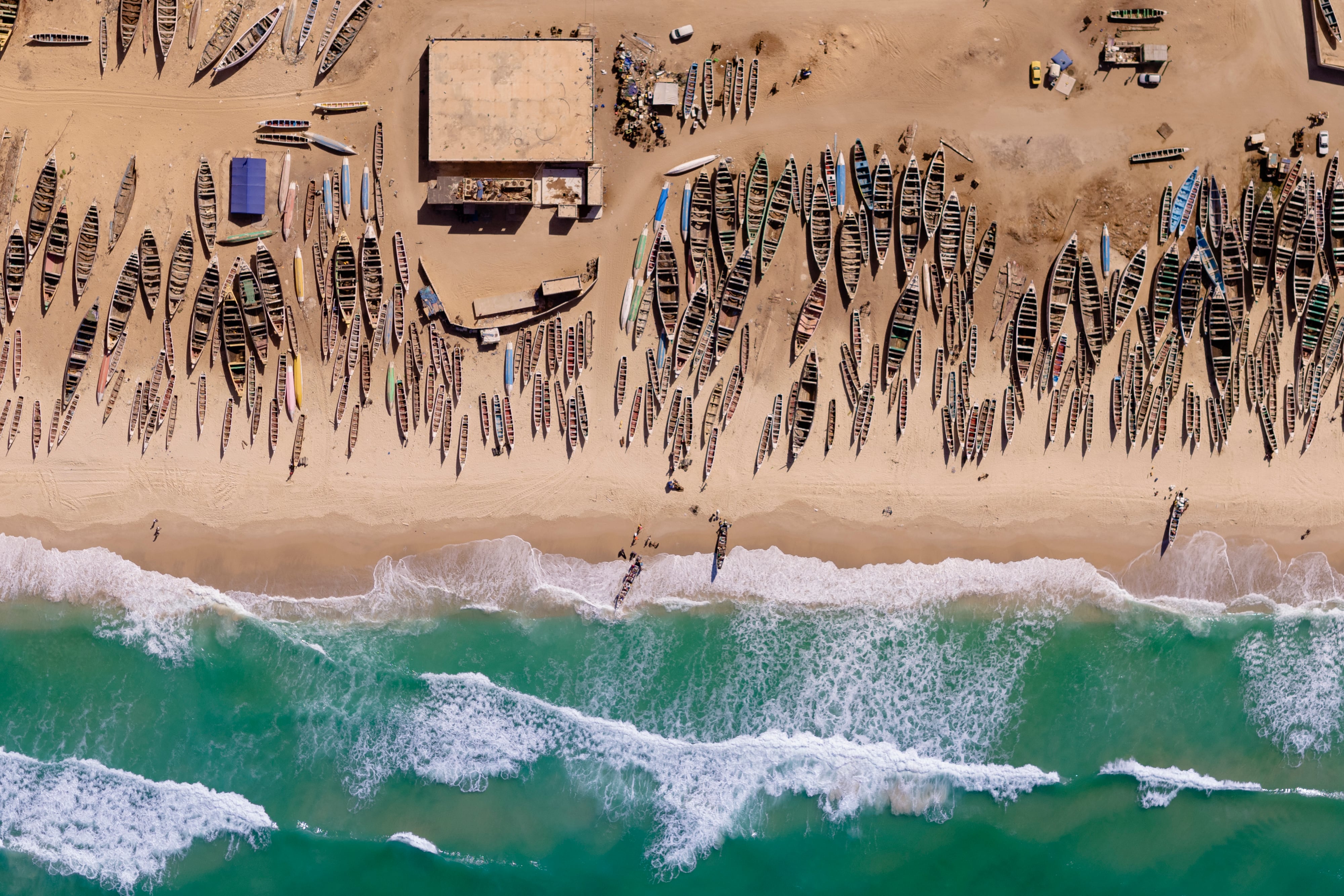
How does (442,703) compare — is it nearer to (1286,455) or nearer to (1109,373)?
(1109,373)

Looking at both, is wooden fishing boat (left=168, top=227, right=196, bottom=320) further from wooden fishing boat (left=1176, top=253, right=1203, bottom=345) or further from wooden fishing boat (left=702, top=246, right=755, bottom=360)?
wooden fishing boat (left=1176, top=253, right=1203, bottom=345)

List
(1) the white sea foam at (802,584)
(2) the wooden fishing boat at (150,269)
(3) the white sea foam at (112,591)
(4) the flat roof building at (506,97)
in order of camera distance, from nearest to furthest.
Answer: (4) the flat roof building at (506,97) < (2) the wooden fishing boat at (150,269) < (3) the white sea foam at (112,591) < (1) the white sea foam at (802,584)

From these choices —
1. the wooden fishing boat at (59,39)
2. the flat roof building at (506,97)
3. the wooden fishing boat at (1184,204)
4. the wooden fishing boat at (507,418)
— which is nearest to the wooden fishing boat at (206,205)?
the wooden fishing boat at (59,39)

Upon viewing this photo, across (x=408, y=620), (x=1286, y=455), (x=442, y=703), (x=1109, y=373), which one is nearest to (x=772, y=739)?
(x=442, y=703)

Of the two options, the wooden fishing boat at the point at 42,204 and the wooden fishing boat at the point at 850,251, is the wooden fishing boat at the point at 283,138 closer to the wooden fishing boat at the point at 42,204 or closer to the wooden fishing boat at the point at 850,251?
the wooden fishing boat at the point at 42,204

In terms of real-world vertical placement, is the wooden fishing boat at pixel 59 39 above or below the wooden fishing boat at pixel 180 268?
above

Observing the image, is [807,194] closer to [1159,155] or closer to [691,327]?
[691,327]

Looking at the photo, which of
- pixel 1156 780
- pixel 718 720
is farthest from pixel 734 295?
pixel 1156 780
